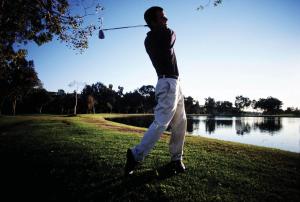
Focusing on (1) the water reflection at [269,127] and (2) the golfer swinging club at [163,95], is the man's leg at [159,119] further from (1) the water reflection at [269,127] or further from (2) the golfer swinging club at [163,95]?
(1) the water reflection at [269,127]

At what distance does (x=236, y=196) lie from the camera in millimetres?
3809

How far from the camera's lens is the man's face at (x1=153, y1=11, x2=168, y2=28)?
472 centimetres

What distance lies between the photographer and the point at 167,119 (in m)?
4.32

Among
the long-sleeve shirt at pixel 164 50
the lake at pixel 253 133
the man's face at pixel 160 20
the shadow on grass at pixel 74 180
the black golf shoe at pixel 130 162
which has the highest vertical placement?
the man's face at pixel 160 20

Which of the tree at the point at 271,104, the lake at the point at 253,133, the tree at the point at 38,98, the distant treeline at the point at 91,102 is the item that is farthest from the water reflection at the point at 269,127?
the tree at the point at 271,104

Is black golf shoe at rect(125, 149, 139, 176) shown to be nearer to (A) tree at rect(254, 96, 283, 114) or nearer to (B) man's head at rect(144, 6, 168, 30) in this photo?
(B) man's head at rect(144, 6, 168, 30)

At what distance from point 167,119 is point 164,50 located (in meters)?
1.39

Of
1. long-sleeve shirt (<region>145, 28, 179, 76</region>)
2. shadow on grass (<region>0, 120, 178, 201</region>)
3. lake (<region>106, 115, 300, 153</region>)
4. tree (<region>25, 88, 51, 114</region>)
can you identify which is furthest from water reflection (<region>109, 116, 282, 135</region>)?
tree (<region>25, 88, 51, 114</region>)

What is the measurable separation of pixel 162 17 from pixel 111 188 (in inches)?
139

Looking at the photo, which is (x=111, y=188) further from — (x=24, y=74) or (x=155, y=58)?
(x=24, y=74)

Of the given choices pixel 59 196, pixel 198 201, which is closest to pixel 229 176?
pixel 198 201

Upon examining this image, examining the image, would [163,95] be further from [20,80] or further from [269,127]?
[20,80]

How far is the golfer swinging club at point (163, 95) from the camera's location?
4219mm

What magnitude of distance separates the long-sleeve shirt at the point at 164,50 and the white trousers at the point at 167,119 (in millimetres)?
235
